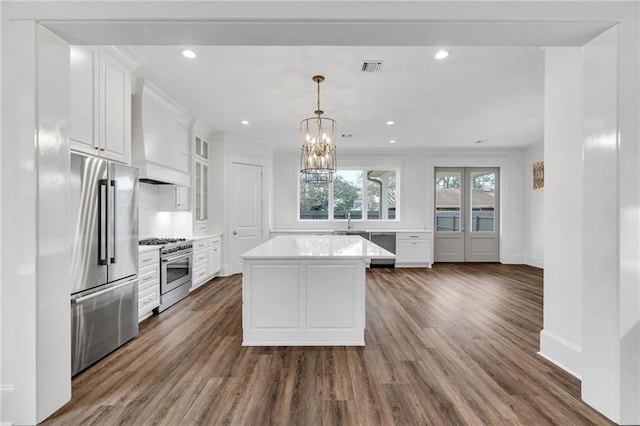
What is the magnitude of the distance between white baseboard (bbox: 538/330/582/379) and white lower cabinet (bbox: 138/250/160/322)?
387 centimetres

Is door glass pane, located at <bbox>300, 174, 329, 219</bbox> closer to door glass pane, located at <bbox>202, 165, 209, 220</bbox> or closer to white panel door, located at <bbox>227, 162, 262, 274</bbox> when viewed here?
white panel door, located at <bbox>227, 162, 262, 274</bbox>

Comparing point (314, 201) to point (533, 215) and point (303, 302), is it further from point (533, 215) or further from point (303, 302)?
point (533, 215)

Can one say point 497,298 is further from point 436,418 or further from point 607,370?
point 436,418

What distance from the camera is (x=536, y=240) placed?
6.68 m

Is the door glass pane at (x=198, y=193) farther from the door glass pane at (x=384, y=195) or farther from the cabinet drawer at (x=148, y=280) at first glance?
the door glass pane at (x=384, y=195)

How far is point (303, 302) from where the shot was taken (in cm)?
266

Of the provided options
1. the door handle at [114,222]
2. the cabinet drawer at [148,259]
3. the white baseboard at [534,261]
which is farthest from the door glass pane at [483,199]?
the door handle at [114,222]

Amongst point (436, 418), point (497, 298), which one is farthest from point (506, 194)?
point (436, 418)

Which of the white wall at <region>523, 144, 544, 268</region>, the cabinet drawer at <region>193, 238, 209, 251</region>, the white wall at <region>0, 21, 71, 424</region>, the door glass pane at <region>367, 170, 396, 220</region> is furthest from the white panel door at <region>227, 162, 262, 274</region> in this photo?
the white wall at <region>523, 144, 544, 268</region>

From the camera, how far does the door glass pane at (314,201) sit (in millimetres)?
7250

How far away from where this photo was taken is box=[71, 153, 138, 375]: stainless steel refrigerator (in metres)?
2.17

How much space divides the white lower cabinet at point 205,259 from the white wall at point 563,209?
14.1 feet

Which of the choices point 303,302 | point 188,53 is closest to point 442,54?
point 188,53

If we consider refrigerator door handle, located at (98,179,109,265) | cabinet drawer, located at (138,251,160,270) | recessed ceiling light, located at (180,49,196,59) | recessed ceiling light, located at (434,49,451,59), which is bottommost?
cabinet drawer, located at (138,251,160,270)
